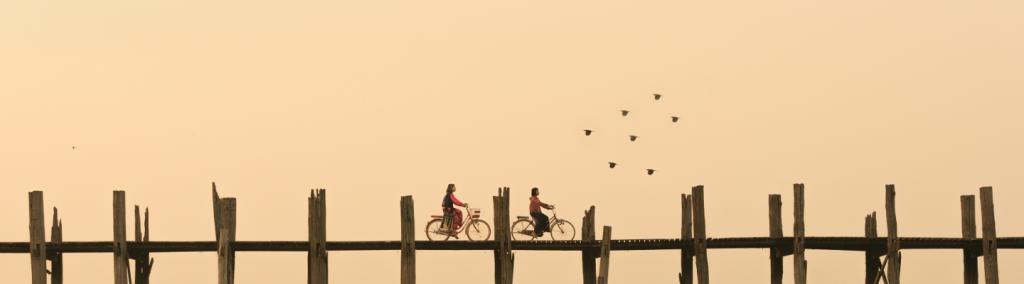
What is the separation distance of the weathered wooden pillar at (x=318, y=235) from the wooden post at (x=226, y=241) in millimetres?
1061

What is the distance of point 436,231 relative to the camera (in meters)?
33.9

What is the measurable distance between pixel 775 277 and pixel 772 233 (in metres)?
0.69

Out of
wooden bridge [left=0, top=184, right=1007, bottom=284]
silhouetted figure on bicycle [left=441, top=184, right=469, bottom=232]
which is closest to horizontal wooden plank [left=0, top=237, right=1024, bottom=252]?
wooden bridge [left=0, top=184, right=1007, bottom=284]

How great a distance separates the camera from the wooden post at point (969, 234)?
101ft

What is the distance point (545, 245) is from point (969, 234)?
584 cm

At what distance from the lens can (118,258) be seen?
29625 mm

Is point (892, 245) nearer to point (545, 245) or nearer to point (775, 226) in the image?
point (775, 226)

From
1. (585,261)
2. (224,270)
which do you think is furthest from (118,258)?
(585,261)

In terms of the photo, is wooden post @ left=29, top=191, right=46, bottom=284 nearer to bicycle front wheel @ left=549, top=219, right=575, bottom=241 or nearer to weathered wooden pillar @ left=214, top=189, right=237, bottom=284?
weathered wooden pillar @ left=214, top=189, right=237, bottom=284

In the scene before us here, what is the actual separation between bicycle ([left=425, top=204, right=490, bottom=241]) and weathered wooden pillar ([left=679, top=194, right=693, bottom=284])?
4.05 meters

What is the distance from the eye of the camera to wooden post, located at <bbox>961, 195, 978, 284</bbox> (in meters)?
30.7

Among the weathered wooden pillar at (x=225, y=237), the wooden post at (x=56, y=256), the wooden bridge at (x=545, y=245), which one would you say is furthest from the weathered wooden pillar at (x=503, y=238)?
the wooden post at (x=56, y=256)

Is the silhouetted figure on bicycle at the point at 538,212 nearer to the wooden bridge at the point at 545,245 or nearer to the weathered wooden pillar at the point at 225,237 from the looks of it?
the wooden bridge at the point at 545,245

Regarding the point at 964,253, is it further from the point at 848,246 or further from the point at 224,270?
the point at 224,270
